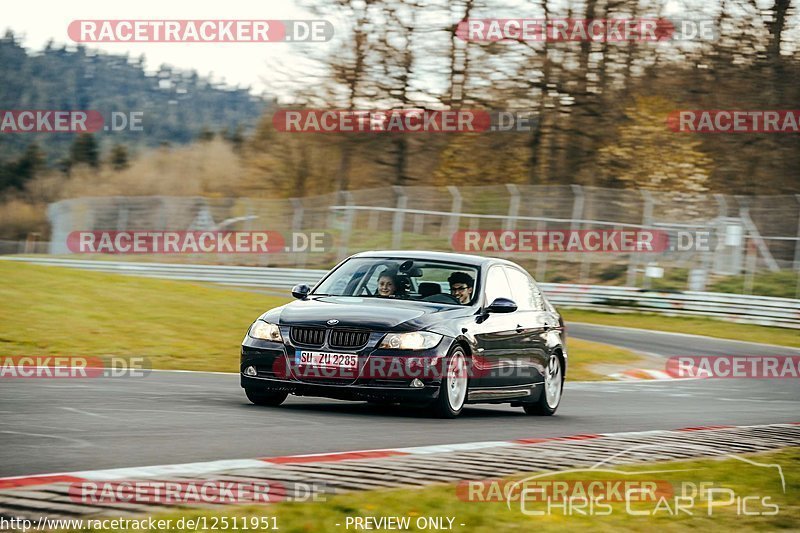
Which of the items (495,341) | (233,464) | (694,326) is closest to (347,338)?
(495,341)

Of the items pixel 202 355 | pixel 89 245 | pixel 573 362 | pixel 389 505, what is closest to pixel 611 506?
pixel 389 505

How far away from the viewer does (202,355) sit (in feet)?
59.4

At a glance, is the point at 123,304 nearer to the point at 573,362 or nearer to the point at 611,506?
the point at 573,362

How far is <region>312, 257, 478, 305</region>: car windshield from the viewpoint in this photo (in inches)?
462

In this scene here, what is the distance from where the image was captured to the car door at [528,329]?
40.7 ft

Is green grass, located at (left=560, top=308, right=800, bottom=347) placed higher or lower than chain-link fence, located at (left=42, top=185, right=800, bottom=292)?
lower

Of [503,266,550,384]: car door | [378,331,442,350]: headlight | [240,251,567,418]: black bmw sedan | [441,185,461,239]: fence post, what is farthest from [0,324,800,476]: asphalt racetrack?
[441,185,461,239]: fence post

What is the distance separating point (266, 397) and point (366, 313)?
1182mm

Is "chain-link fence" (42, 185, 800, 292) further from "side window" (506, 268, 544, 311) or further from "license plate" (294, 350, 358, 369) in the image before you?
"license plate" (294, 350, 358, 369)

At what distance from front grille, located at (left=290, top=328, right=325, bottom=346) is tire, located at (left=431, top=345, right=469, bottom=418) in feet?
3.50

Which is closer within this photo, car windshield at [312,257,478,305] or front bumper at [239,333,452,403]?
front bumper at [239,333,452,403]

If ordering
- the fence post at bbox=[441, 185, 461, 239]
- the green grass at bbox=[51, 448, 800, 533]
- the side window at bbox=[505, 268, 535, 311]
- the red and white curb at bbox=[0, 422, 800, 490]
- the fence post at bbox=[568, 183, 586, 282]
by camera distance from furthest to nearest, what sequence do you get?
the fence post at bbox=[441, 185, 461, 239] < the fence post at bbox=[568, 183, 586, 282] < the side window at bbox=[505, 268, 535, 311] < the red and white curb at bbox=[0, 422, 800, 490] < the green grass at bbox=[51, 448, 800, 533]

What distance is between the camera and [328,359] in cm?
1062

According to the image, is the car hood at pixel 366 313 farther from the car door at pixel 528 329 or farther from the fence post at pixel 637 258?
the fence post at pixel 637 258
